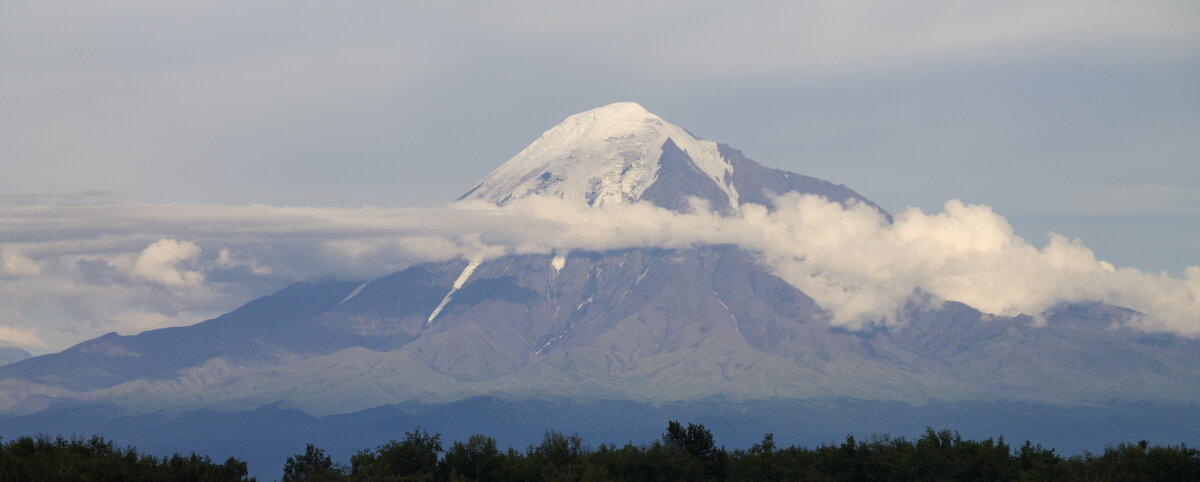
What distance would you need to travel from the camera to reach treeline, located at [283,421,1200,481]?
131 metres

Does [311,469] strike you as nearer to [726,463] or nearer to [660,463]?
[660,463]

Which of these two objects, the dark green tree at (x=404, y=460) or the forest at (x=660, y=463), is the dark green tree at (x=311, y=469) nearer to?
the forest at (x=660, y=463)

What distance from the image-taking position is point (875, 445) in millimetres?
154875

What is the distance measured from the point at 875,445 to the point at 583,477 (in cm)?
4458

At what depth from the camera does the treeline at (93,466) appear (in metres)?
108

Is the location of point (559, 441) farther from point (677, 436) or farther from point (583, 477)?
point (583, 477)

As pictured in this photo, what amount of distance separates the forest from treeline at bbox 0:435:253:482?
0.52 feet

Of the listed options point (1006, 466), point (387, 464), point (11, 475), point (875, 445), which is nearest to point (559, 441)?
point (387, 464)

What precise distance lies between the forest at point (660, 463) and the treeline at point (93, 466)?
159 mm

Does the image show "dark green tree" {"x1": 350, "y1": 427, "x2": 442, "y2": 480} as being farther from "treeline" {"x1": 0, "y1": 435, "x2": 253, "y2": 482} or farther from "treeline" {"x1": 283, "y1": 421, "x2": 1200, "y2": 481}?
"treeline" {"x1": 0, "y1": 435, "x2": 253, "y2": 482}

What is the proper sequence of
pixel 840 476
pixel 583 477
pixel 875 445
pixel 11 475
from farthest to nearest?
1. pixel 875 445
2. pixel 840 476
3. pixel 583 477
4. pixel 11 475

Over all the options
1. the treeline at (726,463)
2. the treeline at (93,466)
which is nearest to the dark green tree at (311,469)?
the treeline at (726,463)

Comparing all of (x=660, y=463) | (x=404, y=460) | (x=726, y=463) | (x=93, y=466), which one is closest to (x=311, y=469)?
(x=404, y=460)

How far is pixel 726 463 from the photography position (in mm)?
147250
